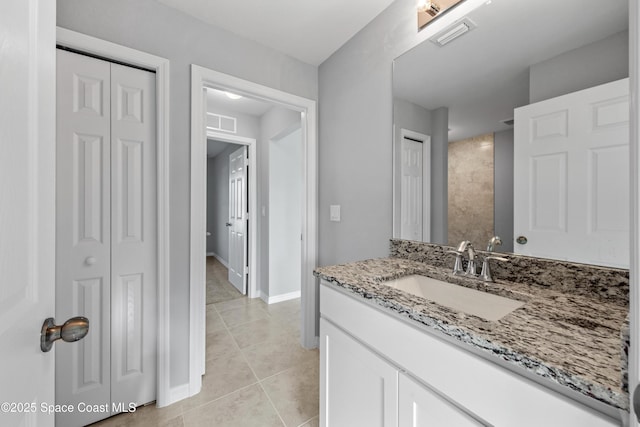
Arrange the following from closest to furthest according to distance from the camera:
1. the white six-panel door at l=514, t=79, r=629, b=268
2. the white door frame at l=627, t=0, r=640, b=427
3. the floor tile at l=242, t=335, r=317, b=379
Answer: the white door frame at l=627, t=0, r=640, b=427 < the white six-panel door at l=514, t=79, r=629, b=268 < the floor tile at l=242, t=335, r=317, b=379

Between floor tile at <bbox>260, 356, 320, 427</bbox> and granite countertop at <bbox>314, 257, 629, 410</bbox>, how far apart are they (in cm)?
96

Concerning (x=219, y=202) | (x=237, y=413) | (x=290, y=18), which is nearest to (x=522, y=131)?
(x=290, y=18)

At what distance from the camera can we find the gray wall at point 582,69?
0.85m

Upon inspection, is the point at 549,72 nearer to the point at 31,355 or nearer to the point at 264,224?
the point at 31,355

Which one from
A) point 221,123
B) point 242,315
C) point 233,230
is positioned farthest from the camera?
point 233,230

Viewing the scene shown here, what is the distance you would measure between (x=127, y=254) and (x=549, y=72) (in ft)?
7.17

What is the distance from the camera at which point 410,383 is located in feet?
2.56

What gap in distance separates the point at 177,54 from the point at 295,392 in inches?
87.9

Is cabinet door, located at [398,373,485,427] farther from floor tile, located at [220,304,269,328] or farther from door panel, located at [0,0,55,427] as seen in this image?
floor tile, located at [220,304,269,328]

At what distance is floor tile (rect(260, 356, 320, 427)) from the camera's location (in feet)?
4.82

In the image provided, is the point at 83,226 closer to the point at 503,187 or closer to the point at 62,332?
the point at 62,332

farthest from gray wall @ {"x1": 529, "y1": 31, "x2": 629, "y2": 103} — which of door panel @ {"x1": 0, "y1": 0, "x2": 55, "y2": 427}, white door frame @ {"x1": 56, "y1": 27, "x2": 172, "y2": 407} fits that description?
white door frame @ {"x1": 56, "y1": 27, "x2": 172, "y2": 407}

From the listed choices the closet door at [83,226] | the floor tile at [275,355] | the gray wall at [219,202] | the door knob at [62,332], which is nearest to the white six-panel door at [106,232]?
the closet door at [83,226]

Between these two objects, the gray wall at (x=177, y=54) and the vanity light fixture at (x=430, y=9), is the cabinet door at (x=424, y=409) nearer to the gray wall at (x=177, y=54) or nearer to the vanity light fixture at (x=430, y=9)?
the gray wall at (x=177, y=54)
